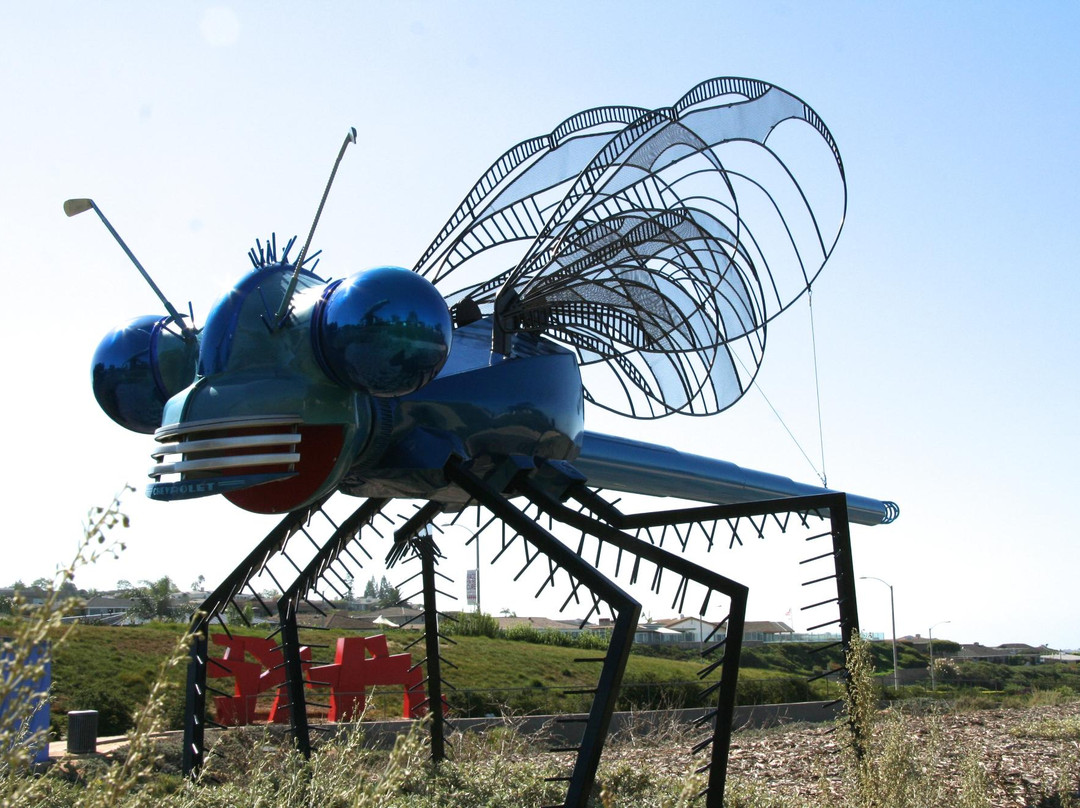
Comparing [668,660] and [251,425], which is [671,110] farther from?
[668,660]

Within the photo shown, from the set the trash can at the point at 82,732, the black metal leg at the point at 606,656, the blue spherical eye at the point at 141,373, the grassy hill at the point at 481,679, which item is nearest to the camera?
the black metal leg at the point at 606,656

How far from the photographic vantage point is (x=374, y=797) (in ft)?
7.62

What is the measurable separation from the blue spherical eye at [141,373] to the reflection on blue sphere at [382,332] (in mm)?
1466

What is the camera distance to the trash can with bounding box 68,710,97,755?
13.0 m

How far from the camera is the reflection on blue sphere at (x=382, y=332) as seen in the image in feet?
19.1

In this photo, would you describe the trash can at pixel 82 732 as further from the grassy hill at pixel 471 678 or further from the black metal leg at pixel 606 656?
the black metal leg at pixel 606 656

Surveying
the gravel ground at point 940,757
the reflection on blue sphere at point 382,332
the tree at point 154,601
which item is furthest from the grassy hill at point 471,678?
the tree at point 154,601

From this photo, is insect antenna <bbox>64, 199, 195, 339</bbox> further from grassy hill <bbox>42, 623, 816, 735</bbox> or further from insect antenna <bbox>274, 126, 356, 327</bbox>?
grassy hill <bbox>42, 623, 816, 735</bbox>

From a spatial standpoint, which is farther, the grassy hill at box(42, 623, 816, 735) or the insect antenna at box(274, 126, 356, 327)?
the grassy hill at box(42, 623, 816, 735)

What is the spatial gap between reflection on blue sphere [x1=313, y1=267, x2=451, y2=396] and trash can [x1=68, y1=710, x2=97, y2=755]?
30.4 ft

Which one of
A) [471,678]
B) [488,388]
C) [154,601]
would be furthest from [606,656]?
[154,601]

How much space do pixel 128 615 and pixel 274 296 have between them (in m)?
47.5

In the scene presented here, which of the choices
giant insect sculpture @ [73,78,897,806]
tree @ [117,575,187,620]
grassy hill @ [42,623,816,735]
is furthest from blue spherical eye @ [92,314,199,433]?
tree @ [117,575,187,620]

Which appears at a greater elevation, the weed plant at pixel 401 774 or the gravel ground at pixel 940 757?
the weed plant at pixel 401 774
